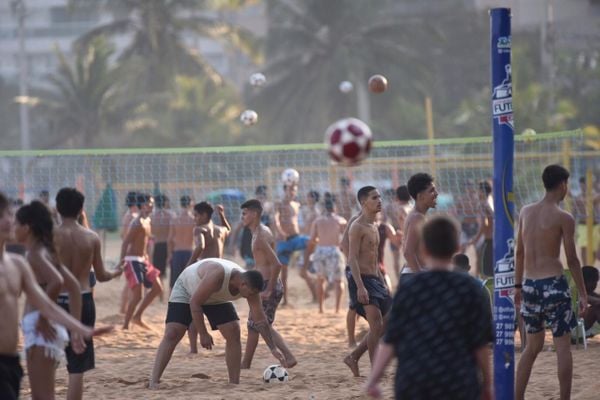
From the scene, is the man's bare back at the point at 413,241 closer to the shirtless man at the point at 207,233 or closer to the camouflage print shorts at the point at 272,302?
the camouflage print shorts at the point at 272,302

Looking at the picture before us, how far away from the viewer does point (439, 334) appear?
450 cm

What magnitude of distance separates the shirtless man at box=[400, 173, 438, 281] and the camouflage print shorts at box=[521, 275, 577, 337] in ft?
3.79

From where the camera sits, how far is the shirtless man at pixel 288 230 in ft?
49.5

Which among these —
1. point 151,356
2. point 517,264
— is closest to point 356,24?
point 151,356

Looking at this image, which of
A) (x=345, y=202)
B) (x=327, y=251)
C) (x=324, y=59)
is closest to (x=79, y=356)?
(x=327, y=251)

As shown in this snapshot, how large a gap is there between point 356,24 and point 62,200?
113 ft

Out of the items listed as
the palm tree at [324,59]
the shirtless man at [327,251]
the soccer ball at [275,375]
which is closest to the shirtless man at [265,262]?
the soccer ball at [275,375]

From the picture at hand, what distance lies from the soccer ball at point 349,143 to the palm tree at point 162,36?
33.1 metres

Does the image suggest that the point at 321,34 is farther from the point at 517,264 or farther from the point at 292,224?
the point at 517,264

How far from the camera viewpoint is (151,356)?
10609 millimetres

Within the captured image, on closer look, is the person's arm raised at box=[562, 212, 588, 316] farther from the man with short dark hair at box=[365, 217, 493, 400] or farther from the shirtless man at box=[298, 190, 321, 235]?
the shirtless man at box=[298, 190, 321, 235]

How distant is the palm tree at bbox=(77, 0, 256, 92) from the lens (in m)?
39.2

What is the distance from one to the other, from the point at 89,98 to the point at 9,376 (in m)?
34.5

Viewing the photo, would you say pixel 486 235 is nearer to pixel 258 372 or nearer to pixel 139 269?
pixel 139 269
